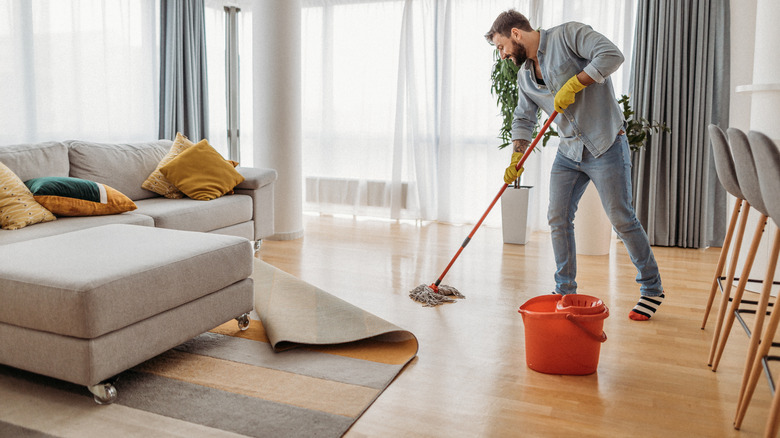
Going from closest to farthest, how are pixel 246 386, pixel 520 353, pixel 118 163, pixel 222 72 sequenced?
pixel 246 386
pixel 520 353
pixel 118 163
pixel 222 72

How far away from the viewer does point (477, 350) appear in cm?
259

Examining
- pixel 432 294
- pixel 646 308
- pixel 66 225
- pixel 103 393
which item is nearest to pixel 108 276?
pixel 103 393

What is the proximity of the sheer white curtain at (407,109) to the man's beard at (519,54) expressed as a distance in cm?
222

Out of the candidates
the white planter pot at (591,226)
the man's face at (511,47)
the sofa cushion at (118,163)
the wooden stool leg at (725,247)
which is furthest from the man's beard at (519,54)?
the sofa cushion at (118,163)

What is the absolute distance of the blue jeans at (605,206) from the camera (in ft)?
9.45

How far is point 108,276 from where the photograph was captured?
80.5 inches

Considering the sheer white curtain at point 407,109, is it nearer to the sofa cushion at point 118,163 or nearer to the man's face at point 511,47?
the sofa cushion at point 118,163

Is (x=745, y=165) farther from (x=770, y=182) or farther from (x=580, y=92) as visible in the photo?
(x=580, y=92)

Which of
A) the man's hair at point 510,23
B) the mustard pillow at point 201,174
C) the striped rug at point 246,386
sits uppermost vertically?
the man's hair at point 510,23

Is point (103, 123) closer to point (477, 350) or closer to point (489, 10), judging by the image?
point (489, 10)

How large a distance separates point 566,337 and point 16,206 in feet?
8.77

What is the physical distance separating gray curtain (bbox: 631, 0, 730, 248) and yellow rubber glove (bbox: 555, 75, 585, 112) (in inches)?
83.3

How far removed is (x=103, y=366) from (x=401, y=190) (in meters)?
4.01

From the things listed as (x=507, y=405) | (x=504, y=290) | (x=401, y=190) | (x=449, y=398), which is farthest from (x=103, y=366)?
(x=401, y=190)
